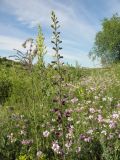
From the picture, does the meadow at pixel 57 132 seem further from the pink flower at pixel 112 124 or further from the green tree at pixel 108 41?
the green tree at pixel 108 41

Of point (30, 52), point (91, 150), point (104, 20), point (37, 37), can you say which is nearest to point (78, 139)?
point (91, 150)

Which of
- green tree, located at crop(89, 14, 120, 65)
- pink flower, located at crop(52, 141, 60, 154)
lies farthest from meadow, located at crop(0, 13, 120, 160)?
green tree, located at crop(89, 14, 120, 65)

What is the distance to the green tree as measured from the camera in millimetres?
70312

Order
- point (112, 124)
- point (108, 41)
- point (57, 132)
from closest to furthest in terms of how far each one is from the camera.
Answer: point (57, 132) → point (112, 124) → point (108, 41)

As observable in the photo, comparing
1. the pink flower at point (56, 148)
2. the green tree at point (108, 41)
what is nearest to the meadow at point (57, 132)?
the pink flower at point (56, 148)

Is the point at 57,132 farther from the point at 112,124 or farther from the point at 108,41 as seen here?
the point at 108,41

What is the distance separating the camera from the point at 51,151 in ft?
19.8

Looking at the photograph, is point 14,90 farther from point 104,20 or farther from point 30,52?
point 104,20

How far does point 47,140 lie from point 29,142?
0.99 ft

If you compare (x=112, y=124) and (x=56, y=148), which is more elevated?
(x=112, y=124)

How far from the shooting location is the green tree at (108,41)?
231 ft

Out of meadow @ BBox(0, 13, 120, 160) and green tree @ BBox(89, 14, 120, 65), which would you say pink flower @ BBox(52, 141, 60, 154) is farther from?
green tree @ BBox(89, 14, 120, 65)

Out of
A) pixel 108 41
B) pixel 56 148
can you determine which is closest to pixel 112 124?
pixel 56 148

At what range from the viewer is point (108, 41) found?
71.5 metres
